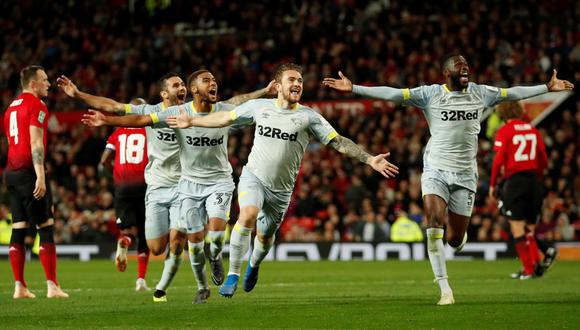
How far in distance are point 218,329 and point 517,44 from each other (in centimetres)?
1982

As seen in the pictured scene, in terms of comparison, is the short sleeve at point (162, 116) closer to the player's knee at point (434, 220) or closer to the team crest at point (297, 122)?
the team crest at point (297, 122)

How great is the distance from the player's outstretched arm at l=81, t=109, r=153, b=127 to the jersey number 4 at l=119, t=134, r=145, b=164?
333 cm

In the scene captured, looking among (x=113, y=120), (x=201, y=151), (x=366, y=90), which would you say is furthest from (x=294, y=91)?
(x=113, y=120)

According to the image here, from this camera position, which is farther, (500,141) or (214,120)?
(500,141)

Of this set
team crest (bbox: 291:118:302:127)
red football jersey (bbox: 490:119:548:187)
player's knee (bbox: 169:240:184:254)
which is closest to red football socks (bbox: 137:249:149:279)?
player's knee (bbox: 169:240:184:254)

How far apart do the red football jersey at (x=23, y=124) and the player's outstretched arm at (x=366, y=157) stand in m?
3.85

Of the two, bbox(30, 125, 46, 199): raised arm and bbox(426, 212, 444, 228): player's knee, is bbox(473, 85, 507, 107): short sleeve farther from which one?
bbox(30, 125, 46, 199): raised arm

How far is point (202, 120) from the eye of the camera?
1076 cm

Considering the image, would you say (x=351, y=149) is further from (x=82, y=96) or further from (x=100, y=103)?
(x=82, y=96)

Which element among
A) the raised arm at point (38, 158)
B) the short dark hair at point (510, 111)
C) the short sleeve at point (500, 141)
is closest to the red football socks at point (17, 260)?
the raised arm at point (38, 158)

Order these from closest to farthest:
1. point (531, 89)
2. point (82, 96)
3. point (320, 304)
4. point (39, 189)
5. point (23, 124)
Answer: point (82, 96)
point (320, 304)
point (531, 89)
point (39, 189)
point (23, 124)

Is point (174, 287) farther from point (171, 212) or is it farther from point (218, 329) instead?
point (218, 329)

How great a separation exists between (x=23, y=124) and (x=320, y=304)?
14.3ft

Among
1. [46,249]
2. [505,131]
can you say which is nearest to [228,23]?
[505,131]
